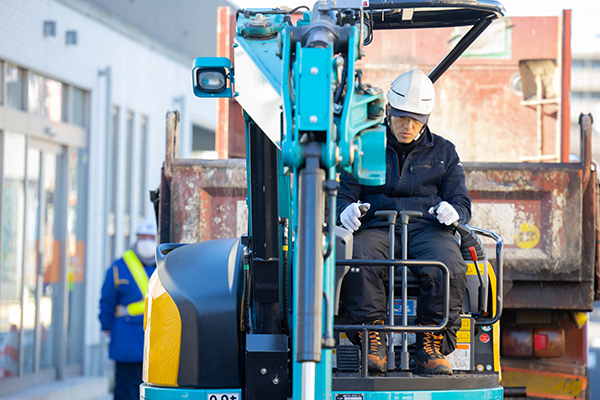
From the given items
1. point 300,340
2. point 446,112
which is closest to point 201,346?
point 300,340

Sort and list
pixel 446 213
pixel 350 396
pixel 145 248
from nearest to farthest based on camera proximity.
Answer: pixel 350 396 → pixel 446 213 → pixel 145 248

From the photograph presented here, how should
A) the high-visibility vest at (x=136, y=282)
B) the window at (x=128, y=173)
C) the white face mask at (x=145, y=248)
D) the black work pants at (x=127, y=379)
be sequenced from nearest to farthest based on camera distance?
the black work pants at (x=127, y=379), the high-visibility vest at (x=136, y=282), the white face mask at (x=145, y=248), the window at (x=128, y=173)

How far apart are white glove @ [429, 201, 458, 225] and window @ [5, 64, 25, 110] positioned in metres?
7.05

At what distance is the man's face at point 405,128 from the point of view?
3.87 meters

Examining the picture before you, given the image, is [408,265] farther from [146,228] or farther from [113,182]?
[113,182]

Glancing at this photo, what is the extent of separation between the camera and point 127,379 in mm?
7242

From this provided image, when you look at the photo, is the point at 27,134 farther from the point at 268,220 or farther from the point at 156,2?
the point at 268,220

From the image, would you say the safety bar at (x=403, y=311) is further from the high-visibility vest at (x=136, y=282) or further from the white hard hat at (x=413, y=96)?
the high-visibility vest at (x=136, y=282)

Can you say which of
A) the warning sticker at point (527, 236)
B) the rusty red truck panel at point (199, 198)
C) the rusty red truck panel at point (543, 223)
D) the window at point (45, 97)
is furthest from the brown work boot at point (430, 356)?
the window at point (45, 97)

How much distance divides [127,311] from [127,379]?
60 cm

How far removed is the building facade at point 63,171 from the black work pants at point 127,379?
106 inches

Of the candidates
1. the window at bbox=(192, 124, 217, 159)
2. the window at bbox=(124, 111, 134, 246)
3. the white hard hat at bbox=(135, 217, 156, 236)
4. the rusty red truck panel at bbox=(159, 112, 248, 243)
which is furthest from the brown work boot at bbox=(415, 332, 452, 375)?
the window at bbox=(192, 124, 217, 159)

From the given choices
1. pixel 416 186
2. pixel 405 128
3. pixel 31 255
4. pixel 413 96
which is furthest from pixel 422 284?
pixel 31 255

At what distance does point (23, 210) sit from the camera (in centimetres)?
1002
